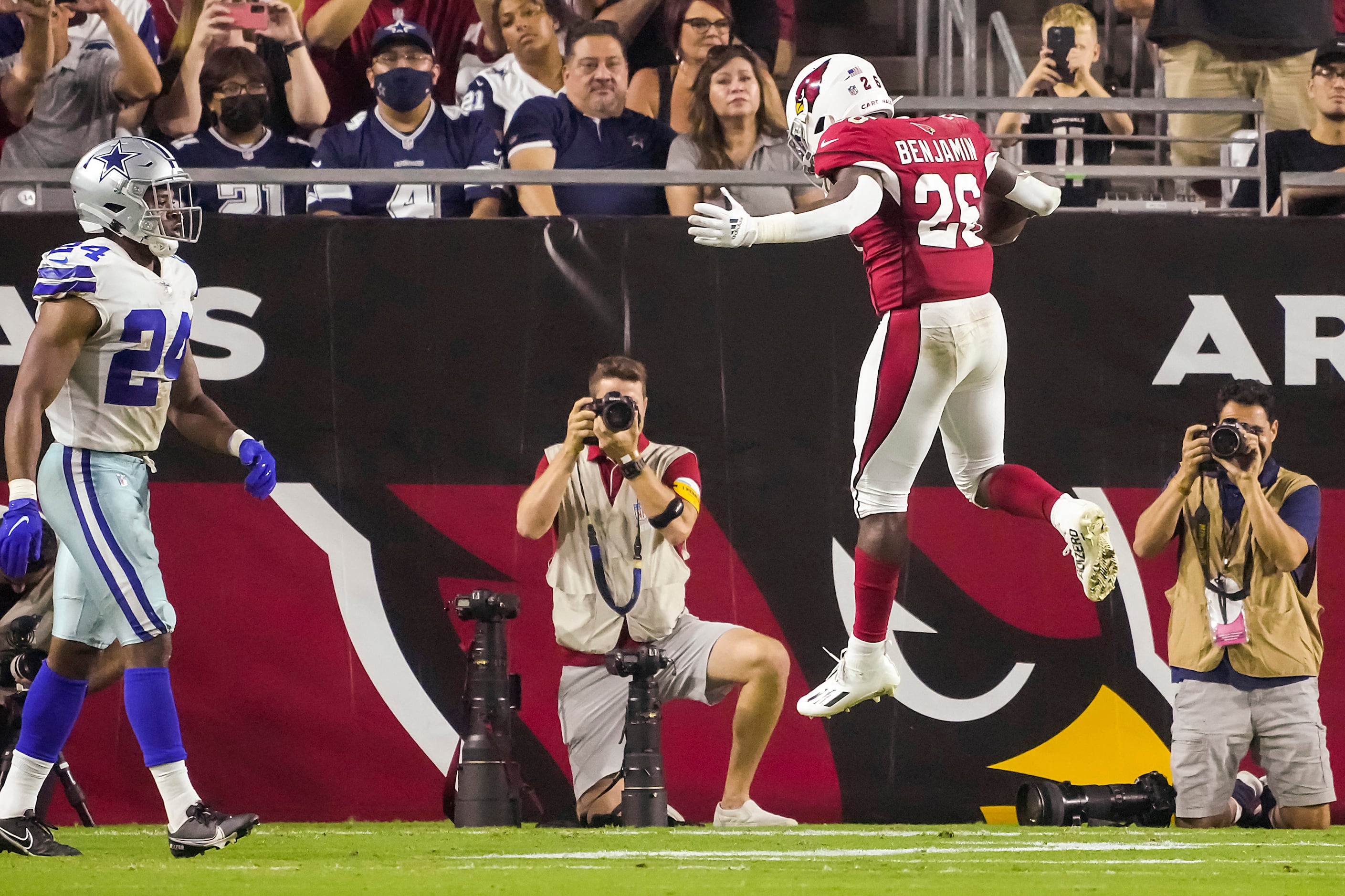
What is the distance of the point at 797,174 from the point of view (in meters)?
6.01

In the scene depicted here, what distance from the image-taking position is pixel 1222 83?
23.9 feet

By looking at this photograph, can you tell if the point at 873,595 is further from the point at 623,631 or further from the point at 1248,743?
the point at 1248,743

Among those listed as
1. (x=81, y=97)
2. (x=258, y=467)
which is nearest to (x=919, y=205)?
(x=258, y=467)

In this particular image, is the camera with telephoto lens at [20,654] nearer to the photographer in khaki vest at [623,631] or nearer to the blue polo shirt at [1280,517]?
the photographer in khaki vest at [623,631]

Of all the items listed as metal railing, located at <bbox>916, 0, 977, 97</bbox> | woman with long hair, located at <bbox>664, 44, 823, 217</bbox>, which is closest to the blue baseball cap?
woman with long hair, located at <bbox>664, 44, 823, 217</bbox>

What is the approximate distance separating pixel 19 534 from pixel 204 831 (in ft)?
2.99

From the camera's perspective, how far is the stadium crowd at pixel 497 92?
22.0 feet

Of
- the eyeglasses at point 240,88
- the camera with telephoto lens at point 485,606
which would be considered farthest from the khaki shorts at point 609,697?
the eyeglasses at point 240,88

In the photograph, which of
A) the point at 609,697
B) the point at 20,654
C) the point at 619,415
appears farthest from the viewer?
the point at 609,697

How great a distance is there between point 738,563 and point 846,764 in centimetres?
88

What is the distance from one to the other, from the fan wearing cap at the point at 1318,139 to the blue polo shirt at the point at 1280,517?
5.29 ft

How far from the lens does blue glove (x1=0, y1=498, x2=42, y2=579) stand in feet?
13.5

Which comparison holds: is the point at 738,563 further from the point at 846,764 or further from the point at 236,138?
the point at 236,138

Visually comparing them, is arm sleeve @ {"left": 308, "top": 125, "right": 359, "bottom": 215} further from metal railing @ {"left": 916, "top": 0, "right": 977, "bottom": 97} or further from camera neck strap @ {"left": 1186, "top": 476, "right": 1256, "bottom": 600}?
camera neck strap @ {"left": 1186, "top": 476, "right": 1256, "bottom": 600}
